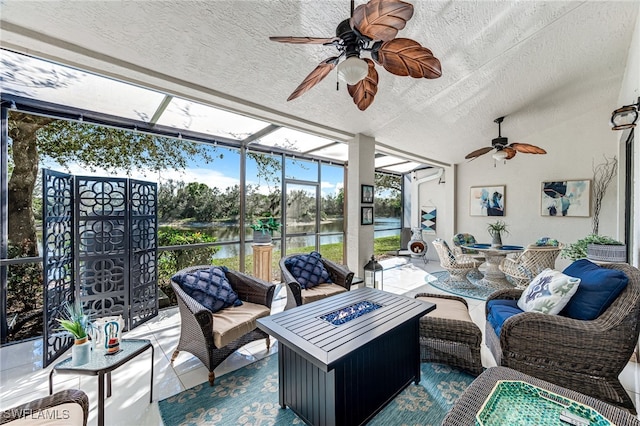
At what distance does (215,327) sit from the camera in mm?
2303

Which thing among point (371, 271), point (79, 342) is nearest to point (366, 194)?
point (371, 271)

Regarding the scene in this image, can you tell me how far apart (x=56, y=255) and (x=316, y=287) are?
2802 mm

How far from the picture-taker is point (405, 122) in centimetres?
418

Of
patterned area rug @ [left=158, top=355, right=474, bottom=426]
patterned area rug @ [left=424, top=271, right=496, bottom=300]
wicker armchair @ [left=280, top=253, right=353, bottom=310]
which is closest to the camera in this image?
patterned area rug @ [left=158, top=355, right=474, bottom=426]

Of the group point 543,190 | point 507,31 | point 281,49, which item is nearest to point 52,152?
point 281,49

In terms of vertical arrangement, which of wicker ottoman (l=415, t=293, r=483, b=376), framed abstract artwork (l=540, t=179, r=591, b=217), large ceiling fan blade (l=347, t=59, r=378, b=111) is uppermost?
large ceiling fan blade (l=347, t=59, r=378, b=111)

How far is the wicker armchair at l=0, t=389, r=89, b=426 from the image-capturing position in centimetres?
Answer: 127

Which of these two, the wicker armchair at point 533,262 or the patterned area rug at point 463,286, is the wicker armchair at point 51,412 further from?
the wicker armchair at point 533,262

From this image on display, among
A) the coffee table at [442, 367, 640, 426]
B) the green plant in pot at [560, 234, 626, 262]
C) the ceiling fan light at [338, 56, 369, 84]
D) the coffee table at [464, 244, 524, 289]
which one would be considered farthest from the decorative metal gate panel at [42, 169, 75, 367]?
the coffee table at [464, 244, 524, 289]

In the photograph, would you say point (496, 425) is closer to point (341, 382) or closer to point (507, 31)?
point (341, 382)

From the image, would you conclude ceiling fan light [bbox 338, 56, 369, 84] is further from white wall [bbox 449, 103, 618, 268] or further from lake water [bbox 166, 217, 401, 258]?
white wall [bbox 449, 103, 618, 268]

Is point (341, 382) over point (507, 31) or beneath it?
beneath

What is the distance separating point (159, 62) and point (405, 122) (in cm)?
336

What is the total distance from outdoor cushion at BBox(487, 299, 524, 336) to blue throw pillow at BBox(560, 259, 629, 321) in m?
0.35
